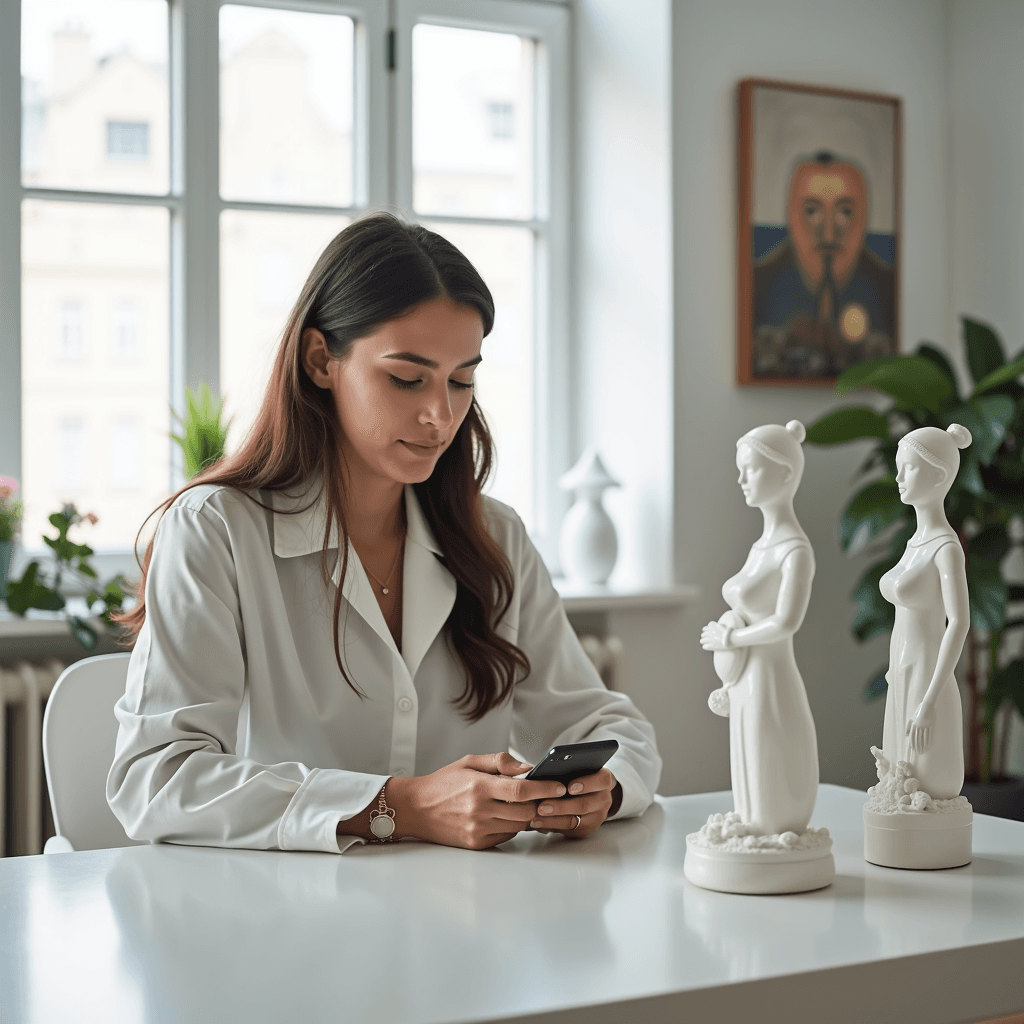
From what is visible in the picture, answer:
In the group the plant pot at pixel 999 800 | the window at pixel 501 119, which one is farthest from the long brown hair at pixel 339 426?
the window at pixel 501 119

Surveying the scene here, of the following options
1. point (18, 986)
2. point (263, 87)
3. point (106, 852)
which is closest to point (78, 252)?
point (263, 87)

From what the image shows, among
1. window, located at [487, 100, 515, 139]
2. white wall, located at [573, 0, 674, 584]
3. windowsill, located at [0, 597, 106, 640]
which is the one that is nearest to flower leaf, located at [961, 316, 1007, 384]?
white wall, located at [573, 0, 674, 584]

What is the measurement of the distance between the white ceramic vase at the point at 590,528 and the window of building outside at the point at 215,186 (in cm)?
27

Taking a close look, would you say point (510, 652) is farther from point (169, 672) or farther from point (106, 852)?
point (106, 852)

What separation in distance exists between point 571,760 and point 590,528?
6.17 feet

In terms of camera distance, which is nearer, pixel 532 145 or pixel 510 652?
pixel 510 652

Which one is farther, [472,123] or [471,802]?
[472,123]

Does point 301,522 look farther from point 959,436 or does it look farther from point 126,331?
point 126,331

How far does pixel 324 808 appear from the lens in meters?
1.26

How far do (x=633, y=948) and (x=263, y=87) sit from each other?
275cm

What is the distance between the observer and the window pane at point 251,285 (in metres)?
3.12

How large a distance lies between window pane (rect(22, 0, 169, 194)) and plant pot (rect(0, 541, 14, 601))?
921 millimetres

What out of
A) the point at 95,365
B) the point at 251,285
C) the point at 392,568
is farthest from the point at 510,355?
the point at 392,568

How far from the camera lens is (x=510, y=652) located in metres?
1.68
